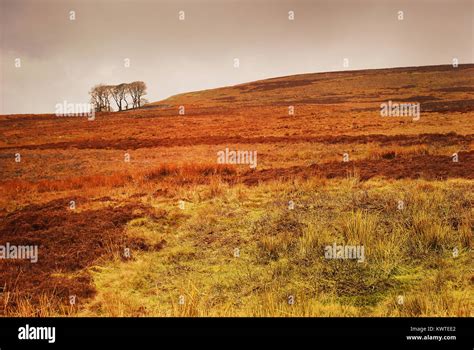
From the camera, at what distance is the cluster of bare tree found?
66.7 metres

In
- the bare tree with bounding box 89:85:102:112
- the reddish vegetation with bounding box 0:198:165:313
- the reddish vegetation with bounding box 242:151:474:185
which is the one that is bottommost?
the reddish vegetation with bounding box 0:198:165:313

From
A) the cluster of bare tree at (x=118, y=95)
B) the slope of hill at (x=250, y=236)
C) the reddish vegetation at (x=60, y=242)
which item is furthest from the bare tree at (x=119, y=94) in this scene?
the reddish vegetation at (x=60, y=242)

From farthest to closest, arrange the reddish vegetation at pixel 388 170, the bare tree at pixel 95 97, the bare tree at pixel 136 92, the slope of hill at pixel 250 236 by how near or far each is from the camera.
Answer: the bare tree at pixel 136 92 < the bare tree at pixel 95 97 < the reddish vegetation at pixel 388 170 < the slope of hill at pixel 250 236

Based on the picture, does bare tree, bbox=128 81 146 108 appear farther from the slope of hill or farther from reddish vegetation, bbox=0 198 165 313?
reddish vegetation, bbox=0 198 165 313

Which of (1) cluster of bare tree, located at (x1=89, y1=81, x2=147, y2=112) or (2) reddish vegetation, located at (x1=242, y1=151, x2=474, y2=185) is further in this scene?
(1) cluster of bare tree, located at (x1=89, y1=81, x2=147, y2=112)

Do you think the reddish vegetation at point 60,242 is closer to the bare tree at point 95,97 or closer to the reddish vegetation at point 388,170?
the reddish vegetation at point 388,170

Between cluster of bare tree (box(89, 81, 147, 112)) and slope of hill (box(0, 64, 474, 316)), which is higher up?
cluster of bare tree (box(89, 81, 147, 112))

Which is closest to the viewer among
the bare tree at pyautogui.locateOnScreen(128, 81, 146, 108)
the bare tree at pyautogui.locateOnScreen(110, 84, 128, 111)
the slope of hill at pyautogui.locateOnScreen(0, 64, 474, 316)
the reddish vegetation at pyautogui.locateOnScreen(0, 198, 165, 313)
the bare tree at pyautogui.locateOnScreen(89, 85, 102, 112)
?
the slope of hill at pyautogui.locateOnScreen(0, 64, 474, 316)

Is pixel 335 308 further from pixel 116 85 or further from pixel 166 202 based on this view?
pixel 116 85

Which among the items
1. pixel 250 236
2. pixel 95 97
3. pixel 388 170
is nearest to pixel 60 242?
pixel 250 236

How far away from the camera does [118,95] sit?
2773 inches

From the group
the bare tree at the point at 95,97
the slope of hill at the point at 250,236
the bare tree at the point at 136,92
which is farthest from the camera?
the bare tree at the point at 136,92

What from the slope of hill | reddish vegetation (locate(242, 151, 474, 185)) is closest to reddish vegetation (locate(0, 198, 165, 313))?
the slope of hill

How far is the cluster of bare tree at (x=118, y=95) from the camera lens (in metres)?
66.7
